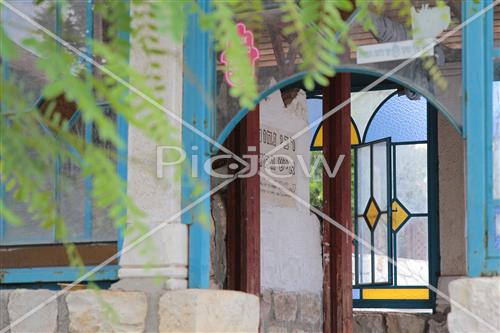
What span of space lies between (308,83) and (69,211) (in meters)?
2.55

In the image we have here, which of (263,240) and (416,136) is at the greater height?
(416,136)

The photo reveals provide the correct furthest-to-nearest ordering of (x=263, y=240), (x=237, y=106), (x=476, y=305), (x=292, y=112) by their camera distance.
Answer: (x=292, y=112) → (x=263, y=240) → (x=237, y=106) → (x=476, y=305)

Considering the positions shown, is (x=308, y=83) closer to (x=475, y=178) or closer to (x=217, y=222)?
(x=475, y=178)

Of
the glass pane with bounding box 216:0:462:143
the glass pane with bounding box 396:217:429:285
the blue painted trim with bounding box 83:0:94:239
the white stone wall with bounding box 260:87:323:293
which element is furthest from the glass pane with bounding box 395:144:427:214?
the blue painted trim with bounding box 83:0:94:239

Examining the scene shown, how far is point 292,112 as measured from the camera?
Answer: 6195mm

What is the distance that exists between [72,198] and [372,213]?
3.23 metres

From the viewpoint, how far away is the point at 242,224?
535 centimetres

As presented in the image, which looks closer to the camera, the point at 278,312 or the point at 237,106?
the point at 237,106

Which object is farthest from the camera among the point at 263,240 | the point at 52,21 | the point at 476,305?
the point at 263,240

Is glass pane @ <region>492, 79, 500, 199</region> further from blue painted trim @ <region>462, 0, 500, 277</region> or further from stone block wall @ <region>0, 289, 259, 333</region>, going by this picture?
stone block wall @ <region>0, 289, 259, 333</region>

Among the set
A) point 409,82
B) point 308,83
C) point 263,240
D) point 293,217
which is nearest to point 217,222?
point 263,240

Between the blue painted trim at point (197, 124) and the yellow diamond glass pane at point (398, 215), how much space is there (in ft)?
10.2

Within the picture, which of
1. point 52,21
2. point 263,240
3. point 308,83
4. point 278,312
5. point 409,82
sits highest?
point 52,21

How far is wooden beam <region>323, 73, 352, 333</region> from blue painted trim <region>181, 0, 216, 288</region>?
222 cm
